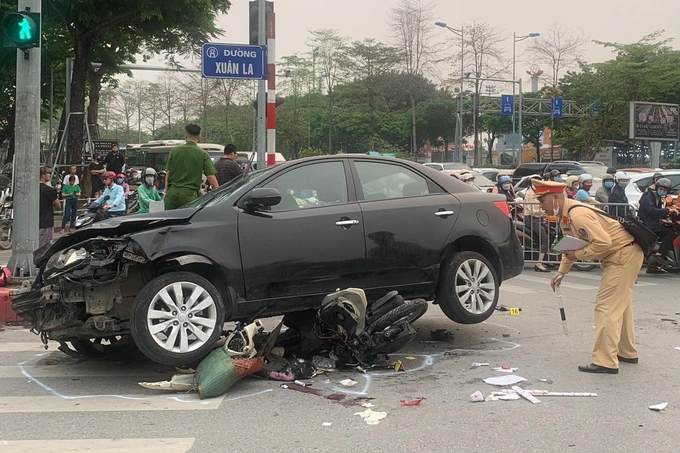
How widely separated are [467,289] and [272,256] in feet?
6.53

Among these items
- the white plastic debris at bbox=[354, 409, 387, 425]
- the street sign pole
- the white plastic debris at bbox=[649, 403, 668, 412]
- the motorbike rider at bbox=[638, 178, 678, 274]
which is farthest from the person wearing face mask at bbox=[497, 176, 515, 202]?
the white plastic debris at bbox=[354, 409, 387, 425]

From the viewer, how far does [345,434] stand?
420cm

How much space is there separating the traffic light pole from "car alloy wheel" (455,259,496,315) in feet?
17.9

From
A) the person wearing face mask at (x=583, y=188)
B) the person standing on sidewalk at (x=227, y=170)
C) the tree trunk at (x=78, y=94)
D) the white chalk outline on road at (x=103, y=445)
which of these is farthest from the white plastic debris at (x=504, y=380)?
the tree trunk at (x=78, y=94)

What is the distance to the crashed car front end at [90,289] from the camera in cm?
520

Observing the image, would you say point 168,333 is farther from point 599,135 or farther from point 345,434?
point 599,135

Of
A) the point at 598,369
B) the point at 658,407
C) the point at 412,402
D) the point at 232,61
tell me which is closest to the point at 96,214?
the point at 232,61

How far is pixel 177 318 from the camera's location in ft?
17.2

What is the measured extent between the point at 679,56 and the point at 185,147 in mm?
46334

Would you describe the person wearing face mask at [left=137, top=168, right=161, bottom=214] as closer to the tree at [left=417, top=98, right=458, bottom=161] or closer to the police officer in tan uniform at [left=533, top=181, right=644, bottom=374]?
the police officer in tan uniform at [left=533, top=181, right=644, bottom=374]

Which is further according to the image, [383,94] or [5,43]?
[383,94]

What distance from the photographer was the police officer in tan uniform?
546 centimetres

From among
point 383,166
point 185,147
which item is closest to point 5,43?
point 185,147

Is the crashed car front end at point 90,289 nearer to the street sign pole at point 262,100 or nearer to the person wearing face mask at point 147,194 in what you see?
the street sign pole at point 262,100
